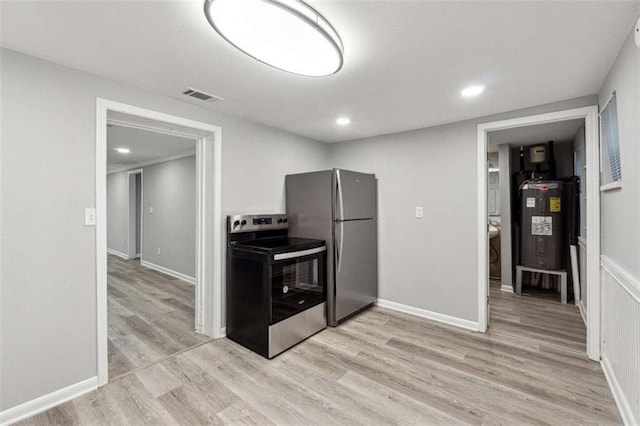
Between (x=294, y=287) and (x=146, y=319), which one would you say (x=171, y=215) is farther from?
(x=294, y=287)

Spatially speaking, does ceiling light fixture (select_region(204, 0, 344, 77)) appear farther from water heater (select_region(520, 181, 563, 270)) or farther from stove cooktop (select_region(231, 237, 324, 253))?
water heater (select_region(520, 181, 563, 270))

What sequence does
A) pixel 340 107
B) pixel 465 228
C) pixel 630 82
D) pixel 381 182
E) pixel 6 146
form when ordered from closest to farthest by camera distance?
pixel 630 82 → pixel 6 146 → pixel 340 107 → pixel 465 228 → pixel 381 182

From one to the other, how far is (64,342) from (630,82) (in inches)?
146

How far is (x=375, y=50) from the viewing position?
1.69 m

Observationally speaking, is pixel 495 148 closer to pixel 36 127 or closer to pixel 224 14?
pixel 224 14

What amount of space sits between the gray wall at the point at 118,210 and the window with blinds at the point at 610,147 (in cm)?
784

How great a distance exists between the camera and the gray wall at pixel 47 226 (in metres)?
1.70

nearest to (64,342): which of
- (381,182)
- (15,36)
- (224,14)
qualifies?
(15,36)

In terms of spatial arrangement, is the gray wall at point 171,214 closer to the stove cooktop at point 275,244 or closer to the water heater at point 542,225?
the stove cooktop at point 275,244

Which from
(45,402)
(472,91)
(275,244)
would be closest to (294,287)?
(275,244)

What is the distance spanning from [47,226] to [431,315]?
11.6 feet

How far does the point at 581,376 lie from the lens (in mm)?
2141

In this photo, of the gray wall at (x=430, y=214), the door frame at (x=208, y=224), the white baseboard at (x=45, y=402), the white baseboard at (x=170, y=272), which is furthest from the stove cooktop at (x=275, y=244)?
the white baseboard at (x=170, y=272)

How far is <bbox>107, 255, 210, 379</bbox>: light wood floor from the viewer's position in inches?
98.0
